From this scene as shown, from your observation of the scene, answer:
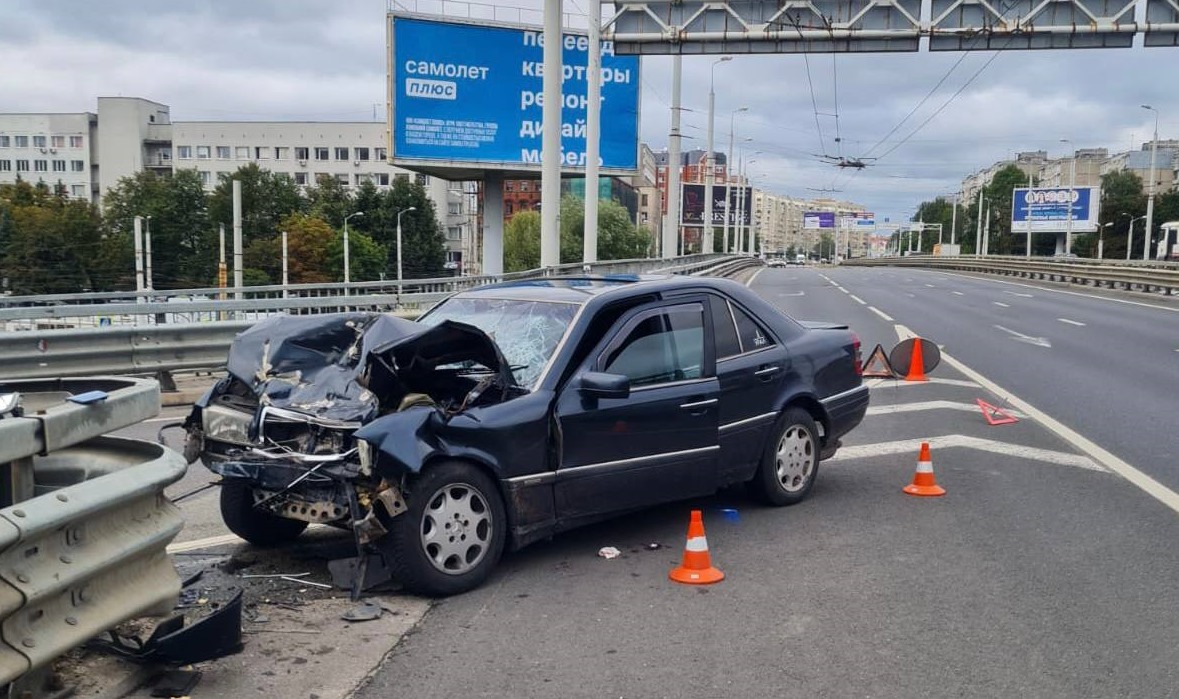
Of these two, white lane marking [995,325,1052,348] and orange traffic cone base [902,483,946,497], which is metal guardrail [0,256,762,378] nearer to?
orange traffic cone base [902,483,946,497]

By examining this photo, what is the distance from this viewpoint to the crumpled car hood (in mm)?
5168

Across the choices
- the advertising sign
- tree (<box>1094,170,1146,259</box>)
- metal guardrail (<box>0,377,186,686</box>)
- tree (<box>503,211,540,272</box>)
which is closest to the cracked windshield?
metal guardrail (<box>0,377,186,686</box>)

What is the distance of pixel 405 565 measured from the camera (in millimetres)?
4859

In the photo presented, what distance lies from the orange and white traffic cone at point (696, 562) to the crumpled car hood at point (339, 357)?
4.21 ft

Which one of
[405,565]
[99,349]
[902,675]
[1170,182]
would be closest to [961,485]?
[902,675]

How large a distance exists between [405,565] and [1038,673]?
287 cm

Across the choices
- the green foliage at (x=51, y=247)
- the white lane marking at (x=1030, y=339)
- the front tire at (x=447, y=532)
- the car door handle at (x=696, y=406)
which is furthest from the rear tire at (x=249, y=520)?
the green foliage at (x=51, y=247)

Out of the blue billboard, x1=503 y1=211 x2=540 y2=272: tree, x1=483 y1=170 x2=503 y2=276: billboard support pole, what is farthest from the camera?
x1=503 y1=211 x2=540 y2=272: tree

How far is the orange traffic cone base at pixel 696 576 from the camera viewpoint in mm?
5320

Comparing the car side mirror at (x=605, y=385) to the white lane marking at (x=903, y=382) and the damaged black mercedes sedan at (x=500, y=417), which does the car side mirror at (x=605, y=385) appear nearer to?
the damaged black mercedes sedan at (x=500, y=417)

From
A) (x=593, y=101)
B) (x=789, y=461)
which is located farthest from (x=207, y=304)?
(x=593, y=101)

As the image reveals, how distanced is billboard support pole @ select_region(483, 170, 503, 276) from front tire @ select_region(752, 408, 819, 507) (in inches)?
1140

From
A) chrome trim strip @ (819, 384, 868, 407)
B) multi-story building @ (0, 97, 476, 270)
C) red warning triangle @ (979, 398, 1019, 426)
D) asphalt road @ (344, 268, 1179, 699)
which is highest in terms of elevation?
multi-story building @ (0, 97, 476, 270)

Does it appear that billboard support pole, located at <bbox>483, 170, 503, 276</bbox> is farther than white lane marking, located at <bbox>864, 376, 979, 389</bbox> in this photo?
Yes
